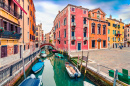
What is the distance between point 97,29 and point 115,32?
12.5 m

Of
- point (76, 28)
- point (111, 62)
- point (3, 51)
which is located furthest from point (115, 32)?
point (3, 51)

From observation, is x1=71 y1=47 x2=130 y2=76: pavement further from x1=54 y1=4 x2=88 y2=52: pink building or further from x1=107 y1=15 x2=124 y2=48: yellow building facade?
x1=107 y1=15 x2=124 y2=48: yellow building facade

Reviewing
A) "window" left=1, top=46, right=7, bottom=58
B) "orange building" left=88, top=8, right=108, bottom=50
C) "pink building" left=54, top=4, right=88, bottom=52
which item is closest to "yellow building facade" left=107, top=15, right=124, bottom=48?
"orange building" left=88, top=8, right=108, bottom=50

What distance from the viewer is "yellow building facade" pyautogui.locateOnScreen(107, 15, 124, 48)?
29.6 metres

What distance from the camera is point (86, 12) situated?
23719 mm

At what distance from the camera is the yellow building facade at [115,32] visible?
2962 centimetres

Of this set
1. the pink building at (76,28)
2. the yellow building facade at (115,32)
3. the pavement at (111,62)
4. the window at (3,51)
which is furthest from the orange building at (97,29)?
the window at (3,51)

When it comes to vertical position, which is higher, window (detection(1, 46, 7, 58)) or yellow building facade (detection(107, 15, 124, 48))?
yellow building facade (detection(107, 15, 124, 48))

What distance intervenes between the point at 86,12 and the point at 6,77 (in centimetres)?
2520

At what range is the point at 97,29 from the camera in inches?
1008

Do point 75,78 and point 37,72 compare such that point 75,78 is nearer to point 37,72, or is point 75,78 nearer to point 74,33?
point 37,72

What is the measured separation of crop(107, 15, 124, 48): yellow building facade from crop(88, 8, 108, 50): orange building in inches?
135

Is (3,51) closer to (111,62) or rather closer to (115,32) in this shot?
(111,62)

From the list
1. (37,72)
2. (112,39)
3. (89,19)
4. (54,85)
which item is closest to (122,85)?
(54,85)
